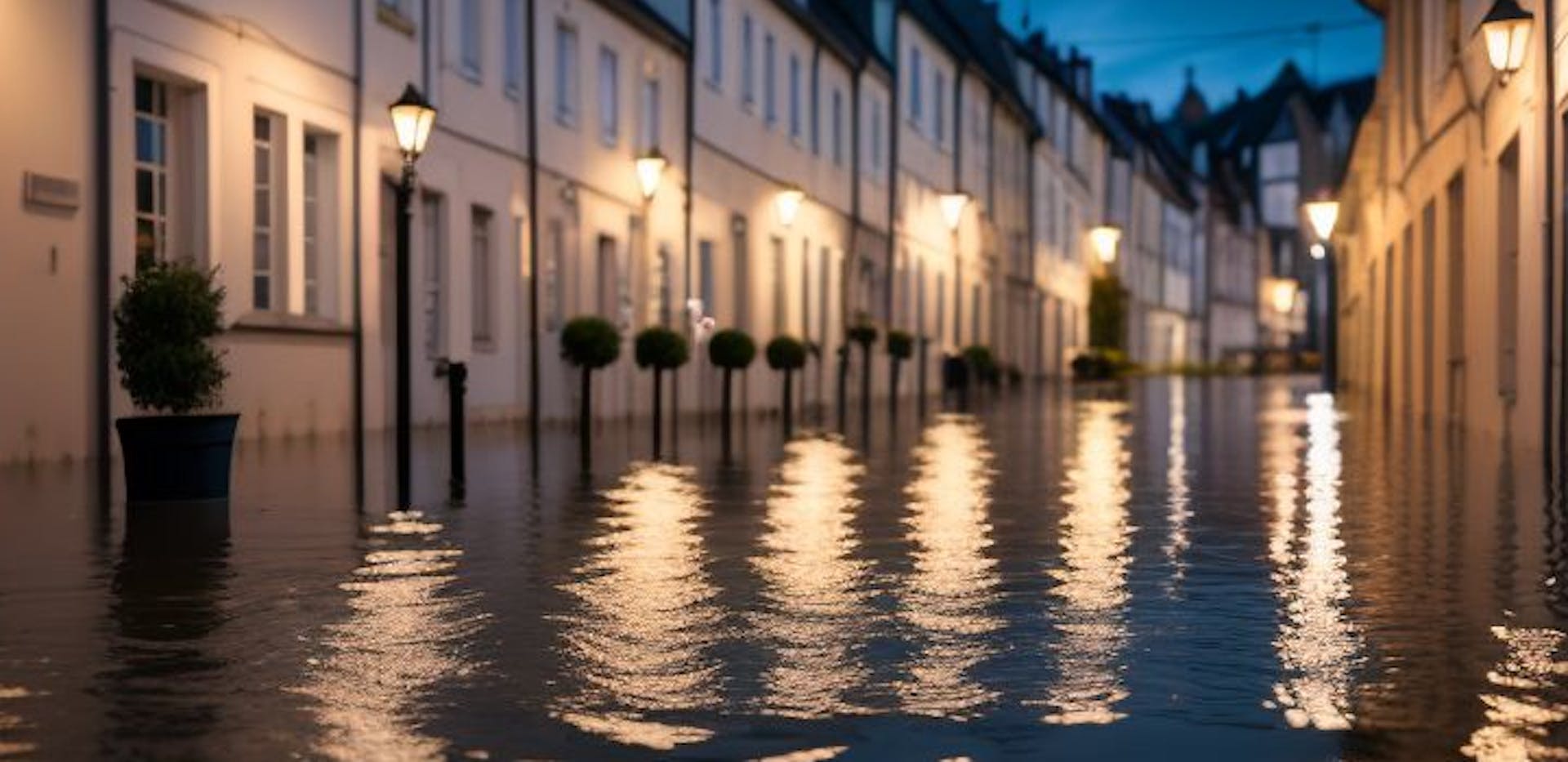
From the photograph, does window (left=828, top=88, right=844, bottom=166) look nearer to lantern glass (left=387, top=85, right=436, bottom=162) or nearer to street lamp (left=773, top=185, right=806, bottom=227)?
street lamp (left=773, top=185, right=806, bottom=227)

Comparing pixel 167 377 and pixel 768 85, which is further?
pixel 768 85

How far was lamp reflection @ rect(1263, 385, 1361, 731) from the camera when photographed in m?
5.69

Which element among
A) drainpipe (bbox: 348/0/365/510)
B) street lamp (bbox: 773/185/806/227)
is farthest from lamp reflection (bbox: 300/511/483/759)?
street lamp (bbox: 773/185/806/227)

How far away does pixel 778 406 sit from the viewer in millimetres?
37031

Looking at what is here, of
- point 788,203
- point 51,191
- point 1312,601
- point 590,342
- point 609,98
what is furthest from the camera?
point 788,203

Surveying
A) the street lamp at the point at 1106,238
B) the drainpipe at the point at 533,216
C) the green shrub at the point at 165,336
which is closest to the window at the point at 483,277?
the drainpipe at the point at 533,216

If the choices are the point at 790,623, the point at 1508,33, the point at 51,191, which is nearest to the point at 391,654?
the point at 790,623

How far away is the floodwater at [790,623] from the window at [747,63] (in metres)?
23.4

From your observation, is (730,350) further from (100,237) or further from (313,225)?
(100,237)

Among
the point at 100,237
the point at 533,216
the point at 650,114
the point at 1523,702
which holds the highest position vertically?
the point at 650,114

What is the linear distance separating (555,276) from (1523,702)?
937 inches

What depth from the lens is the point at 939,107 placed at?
54.5 meters

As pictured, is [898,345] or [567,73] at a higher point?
[567,73]

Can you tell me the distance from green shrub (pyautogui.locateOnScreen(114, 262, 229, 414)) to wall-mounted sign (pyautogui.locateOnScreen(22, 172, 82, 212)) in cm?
435
